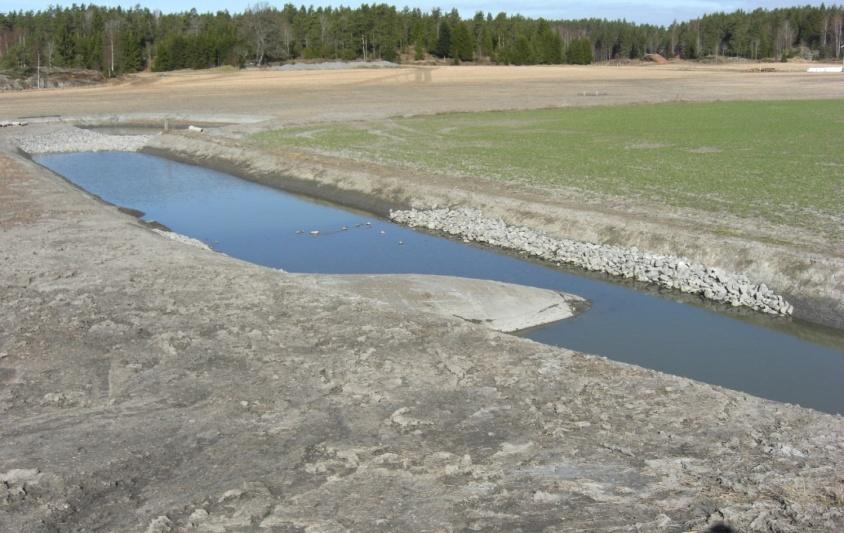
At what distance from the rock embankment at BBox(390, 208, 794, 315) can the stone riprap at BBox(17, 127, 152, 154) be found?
937 inches

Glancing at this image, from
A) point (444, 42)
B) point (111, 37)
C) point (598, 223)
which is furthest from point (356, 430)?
point (444, 42)

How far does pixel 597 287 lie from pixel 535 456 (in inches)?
358

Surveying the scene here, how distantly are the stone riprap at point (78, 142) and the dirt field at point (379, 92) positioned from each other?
25.9 ft

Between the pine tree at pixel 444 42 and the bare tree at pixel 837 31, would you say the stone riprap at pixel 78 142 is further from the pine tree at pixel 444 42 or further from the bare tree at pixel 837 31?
the bare tree at pixel 837 31

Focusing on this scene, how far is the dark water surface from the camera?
1244 cm

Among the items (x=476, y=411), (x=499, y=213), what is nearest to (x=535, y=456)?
(x=476, y=411)

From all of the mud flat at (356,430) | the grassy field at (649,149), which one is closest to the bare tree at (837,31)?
the grassy field at (649,149)

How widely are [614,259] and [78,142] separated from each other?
1314 inches

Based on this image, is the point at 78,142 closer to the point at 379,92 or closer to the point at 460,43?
the point at 379,92

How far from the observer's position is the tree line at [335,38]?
10225 cm

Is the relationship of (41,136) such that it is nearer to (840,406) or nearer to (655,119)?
(655,119)

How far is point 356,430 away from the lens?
341 inches

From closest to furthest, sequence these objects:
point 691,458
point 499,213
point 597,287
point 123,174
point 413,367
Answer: point 691,458 → point 413,367 → point 597,287 → point 499,213 → point 123,174

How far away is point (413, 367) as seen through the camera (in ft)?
34.3
